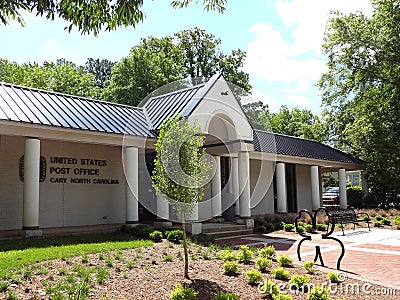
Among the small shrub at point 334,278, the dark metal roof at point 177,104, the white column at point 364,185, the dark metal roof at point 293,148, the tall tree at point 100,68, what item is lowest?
the small shrub at point 334,278

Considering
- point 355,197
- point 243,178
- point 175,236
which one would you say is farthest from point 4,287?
point 355,197

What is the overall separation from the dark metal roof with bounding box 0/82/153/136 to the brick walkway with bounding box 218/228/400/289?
5645 millimetres

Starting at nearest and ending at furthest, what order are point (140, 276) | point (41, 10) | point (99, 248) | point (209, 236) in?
point (41, 10) < point (140, 276) < point (99, 248) < point (209, 236)

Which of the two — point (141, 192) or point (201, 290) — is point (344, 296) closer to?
point (201, 290)

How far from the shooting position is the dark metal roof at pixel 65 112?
A: 12.6m

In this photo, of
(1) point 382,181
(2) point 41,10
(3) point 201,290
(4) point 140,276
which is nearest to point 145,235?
(4) point 140,276

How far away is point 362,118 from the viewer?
95.1 feet

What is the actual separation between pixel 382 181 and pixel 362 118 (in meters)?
4.78

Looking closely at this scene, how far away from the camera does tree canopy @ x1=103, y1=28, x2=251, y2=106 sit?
33.8 meters

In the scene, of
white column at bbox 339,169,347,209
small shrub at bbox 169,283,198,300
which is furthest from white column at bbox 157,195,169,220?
white column at bbox 339,169,347,209

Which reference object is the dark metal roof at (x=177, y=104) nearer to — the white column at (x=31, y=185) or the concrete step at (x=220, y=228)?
the concrete step at (x=220, y=228)

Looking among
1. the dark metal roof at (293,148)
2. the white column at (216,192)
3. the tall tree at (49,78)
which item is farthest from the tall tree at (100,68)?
the white column at (216,192)

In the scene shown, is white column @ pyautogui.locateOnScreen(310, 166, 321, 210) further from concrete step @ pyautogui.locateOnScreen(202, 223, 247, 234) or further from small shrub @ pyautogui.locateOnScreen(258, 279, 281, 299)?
small shrub @ pyautogui.locateOnScreen(258, 279, 281, 299)

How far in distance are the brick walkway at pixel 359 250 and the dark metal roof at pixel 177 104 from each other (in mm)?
5153
